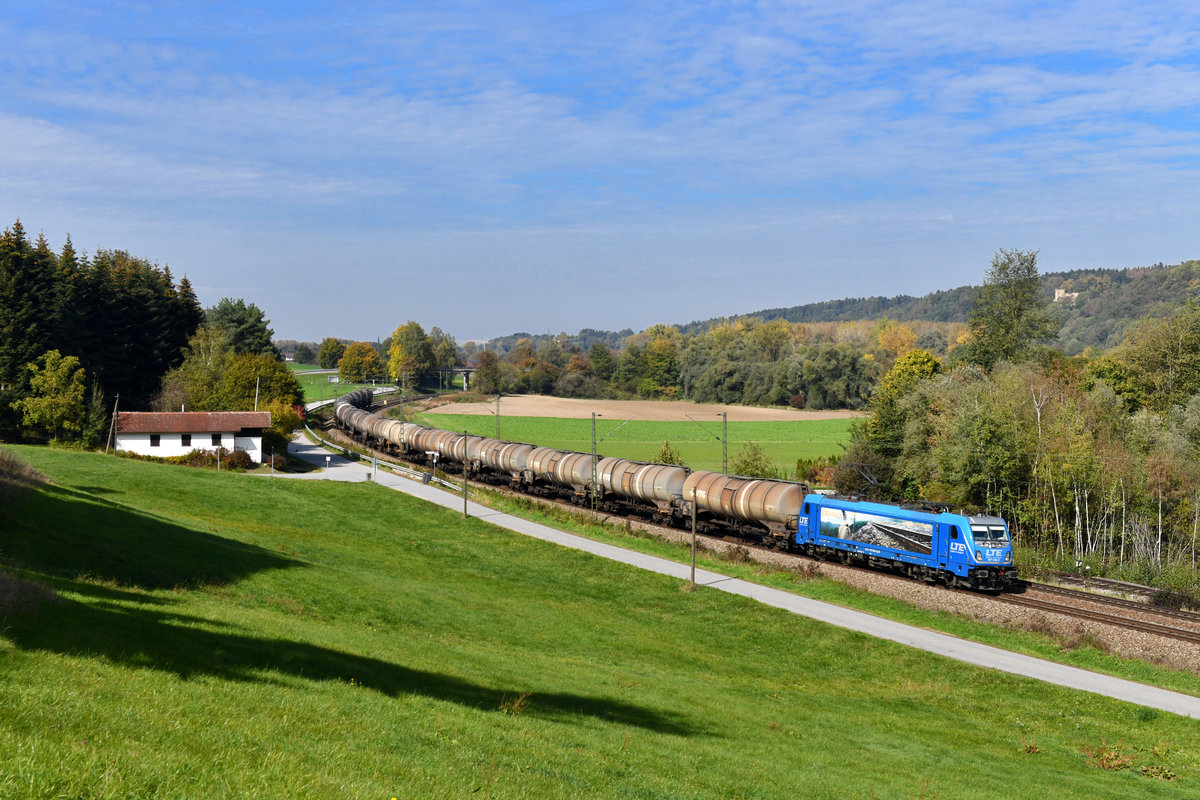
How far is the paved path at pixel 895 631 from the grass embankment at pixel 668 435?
41.7 metres

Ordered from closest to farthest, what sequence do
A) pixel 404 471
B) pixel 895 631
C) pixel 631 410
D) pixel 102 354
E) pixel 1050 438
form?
pixel 895 631
pixel 1050 438
pixel 404 471
pixel 102 354
pixel 631 410

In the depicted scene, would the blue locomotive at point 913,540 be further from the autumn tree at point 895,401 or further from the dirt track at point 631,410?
the dirt track at point 631,410

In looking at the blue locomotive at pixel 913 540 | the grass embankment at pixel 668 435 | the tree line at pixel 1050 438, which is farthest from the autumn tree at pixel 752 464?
the blue locomotive at pixel 913 540

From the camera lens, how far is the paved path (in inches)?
1011

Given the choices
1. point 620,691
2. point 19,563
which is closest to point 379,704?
point 620,691

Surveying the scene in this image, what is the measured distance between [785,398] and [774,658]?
13205 cm

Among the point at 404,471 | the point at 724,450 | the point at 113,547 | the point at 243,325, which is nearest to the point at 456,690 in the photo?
the point at 113,547

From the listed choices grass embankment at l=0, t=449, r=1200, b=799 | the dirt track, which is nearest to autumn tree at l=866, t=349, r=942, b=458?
grass embankment at l=0, t=449, r=1200, b=799

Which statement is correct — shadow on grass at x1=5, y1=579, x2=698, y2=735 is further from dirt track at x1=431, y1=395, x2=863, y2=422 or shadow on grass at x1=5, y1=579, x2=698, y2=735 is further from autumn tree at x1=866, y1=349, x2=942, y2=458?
dirt track at x1=431, y1=395, x2=863, y2=422

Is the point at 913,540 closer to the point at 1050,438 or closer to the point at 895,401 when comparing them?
the point at 1050,438

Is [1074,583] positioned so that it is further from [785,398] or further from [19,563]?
[785,398]

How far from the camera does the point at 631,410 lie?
154250 mm

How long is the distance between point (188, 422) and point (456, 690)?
Answer: 6144 cm

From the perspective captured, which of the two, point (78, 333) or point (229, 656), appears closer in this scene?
point (229, 656)
